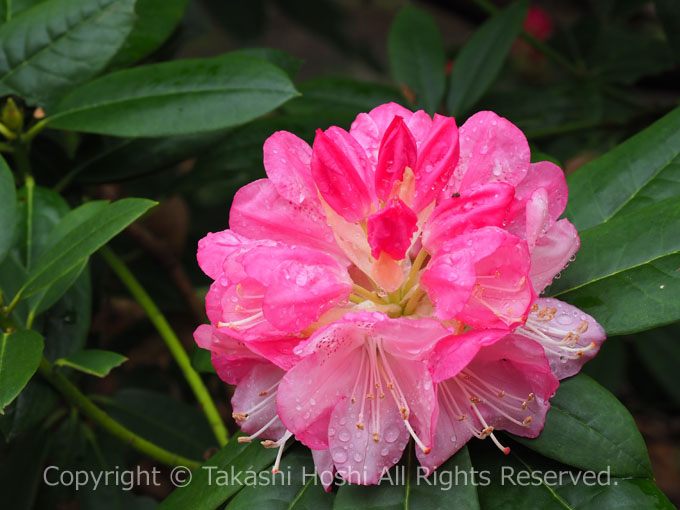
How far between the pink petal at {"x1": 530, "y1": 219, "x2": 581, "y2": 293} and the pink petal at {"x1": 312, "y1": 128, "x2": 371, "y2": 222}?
21 cm

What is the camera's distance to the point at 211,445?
1683mm

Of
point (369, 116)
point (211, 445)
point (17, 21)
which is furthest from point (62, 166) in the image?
point (369, 116)

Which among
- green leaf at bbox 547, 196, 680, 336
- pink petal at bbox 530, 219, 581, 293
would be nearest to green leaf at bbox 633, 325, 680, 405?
green leaf at bbox 547, 196, 680, 336

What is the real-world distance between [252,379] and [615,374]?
174cm

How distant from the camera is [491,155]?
2.97 ft

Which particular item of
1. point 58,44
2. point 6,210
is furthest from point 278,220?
point 58,44

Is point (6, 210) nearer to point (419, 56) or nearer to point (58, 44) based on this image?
point (58, 44)

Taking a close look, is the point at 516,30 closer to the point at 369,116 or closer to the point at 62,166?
the point at 369,116

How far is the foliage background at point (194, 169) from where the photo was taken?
4.13 feet

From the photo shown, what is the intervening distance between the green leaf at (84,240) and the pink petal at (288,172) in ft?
0.56

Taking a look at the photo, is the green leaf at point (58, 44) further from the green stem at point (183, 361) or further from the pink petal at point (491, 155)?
the pink petal at point (491, 155)

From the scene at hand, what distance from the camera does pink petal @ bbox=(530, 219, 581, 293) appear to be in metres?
0.86

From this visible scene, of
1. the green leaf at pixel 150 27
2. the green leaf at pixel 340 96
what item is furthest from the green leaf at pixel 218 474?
the green leaf at pixel 340 96

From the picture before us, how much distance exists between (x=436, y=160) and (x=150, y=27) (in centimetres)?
77
